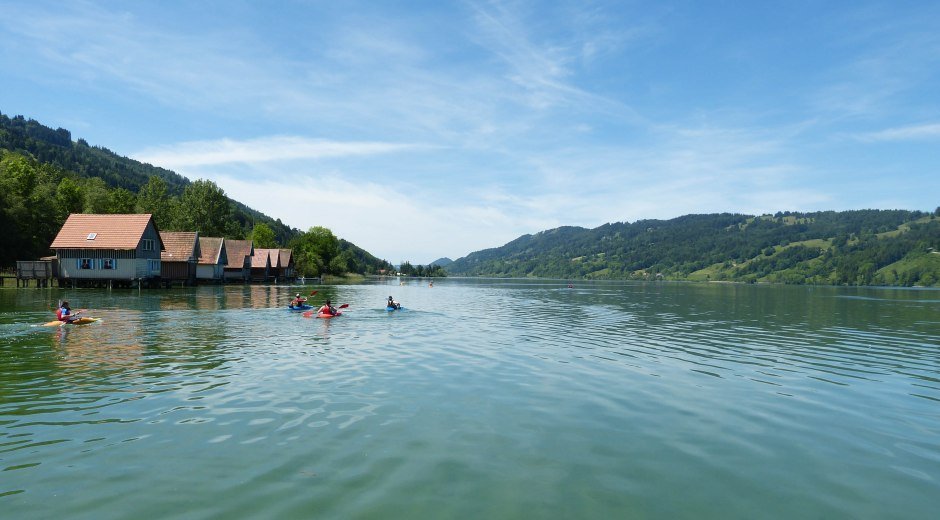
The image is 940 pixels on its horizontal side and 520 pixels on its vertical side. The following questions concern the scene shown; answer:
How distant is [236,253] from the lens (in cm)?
10244

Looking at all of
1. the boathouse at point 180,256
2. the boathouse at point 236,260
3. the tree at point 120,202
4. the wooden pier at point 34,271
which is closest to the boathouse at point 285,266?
the boathouse at point 236,260

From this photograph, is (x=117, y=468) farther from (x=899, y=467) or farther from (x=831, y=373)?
(x=831, y=373)

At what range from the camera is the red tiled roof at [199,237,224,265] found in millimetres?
91688

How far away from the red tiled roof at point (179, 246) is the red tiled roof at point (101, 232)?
11862 mm

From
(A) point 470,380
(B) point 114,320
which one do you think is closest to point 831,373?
(A) point 470,380

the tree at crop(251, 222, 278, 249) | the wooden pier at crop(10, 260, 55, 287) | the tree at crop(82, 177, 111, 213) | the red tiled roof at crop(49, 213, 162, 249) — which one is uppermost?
the tree at crop(82, 177, 111, 213)

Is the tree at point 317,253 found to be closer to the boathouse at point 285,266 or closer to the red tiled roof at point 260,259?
the boathouse at point 285,266

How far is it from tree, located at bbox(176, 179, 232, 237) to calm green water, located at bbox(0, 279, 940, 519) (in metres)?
102

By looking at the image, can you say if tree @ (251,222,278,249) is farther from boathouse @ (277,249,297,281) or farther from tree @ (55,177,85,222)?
tree @ (55,177,85,222)

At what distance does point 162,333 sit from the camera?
88.7ft

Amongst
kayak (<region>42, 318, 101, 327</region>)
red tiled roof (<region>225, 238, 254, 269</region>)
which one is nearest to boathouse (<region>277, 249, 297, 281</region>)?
red tiled roof (<region>225, 238, 254, 269</region>)

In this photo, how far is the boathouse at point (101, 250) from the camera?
67.6 m

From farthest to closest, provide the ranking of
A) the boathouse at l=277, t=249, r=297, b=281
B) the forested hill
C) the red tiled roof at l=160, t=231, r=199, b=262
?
the boathouse at l=277, t=249, r=297, b=281, the red tiled roof at l=160, t=231, r=199, b=262, the forested hill

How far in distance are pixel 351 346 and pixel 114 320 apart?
18510mm
